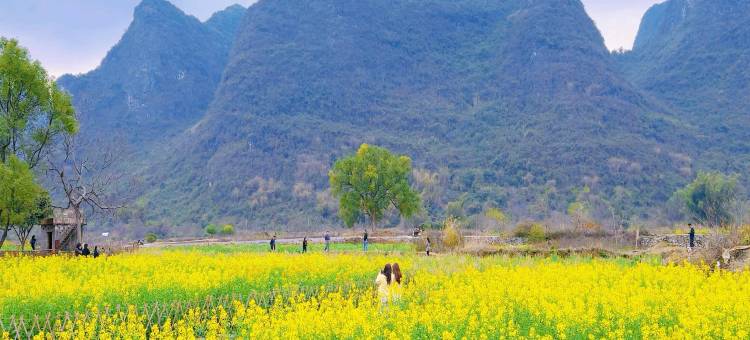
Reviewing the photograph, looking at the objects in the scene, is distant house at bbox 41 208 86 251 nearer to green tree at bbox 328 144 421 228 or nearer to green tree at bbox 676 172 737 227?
green tree at bbox 328 144 421 228

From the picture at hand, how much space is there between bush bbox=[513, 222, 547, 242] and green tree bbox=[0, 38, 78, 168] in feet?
77.5

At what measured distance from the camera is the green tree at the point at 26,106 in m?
27.3

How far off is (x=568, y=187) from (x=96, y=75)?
128 metres

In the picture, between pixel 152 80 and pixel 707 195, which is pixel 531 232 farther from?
pixel 152 80

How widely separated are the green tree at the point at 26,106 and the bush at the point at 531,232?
23.6 metres

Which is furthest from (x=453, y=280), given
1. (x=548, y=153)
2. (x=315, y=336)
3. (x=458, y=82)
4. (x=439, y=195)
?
(x=458, y=82)

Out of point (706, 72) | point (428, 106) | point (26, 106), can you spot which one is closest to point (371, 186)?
point (26, 106)

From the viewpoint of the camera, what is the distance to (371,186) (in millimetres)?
57500

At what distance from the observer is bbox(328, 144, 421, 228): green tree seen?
189 ft

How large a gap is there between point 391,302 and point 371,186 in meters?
44.1

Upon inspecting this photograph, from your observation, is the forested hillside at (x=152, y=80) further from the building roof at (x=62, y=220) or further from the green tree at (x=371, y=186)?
the building roof at (x=62, y=220)

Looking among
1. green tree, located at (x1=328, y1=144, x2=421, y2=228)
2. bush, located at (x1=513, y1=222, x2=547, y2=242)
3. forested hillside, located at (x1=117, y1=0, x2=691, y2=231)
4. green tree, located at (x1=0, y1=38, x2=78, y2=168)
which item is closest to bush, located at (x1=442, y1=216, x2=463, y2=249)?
bush, located at (x1=513, y1=222, x2=547, y2=242)

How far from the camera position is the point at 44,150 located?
30062 mm

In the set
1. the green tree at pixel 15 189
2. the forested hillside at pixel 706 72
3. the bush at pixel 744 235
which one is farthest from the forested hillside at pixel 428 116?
the green tree at pixel 15 189
